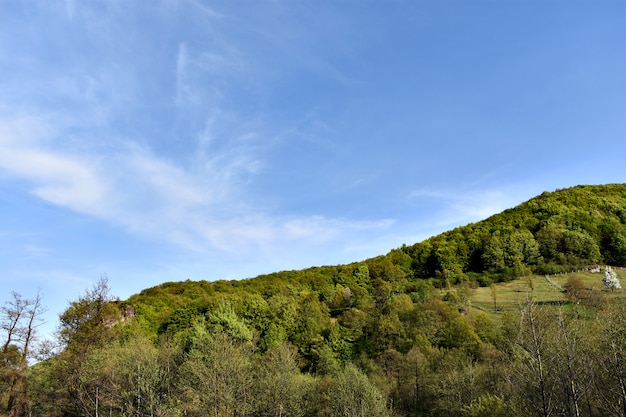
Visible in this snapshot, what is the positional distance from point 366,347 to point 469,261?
289ft

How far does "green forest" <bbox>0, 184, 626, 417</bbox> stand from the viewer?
25453 millimetres

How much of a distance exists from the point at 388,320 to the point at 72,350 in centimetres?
5391

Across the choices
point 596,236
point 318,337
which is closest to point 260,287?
point 318,337

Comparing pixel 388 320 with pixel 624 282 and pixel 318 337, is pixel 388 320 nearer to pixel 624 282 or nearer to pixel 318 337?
pixel 318 337

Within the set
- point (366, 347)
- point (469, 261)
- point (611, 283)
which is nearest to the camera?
point (366, 347)

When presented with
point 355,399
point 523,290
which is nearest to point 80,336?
point 355,399

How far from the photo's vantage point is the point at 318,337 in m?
77.9

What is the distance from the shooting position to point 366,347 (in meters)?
77.8

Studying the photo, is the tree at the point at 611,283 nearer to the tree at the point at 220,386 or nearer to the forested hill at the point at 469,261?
the forested hill at the point at 469,261

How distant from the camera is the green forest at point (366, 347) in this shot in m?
25.5

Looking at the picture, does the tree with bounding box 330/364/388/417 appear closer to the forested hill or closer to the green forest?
the green forest

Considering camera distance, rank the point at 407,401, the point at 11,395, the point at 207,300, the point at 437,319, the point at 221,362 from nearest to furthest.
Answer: the point at 11,395 → the point at 221,362 → the point at 407,401 → the point at 437,319 → the point at 207,300

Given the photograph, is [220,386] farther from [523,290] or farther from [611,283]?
[611,283]

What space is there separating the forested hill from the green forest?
746mm
